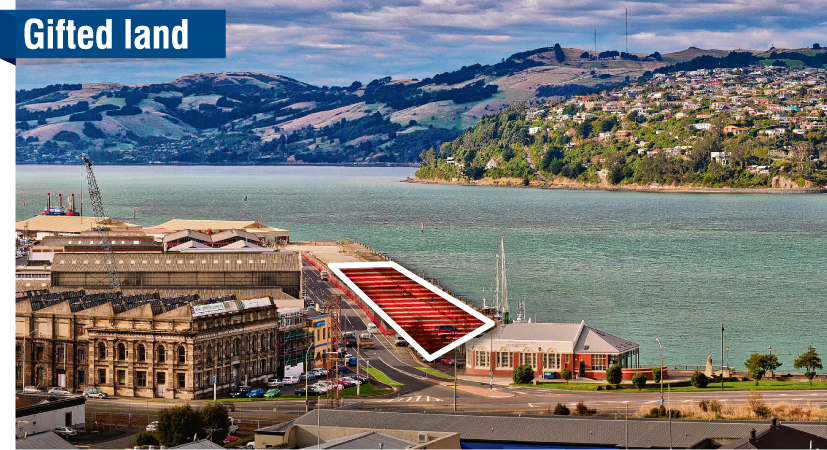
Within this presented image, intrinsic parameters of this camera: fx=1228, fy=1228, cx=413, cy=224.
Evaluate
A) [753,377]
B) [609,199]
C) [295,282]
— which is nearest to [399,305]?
[753,377]

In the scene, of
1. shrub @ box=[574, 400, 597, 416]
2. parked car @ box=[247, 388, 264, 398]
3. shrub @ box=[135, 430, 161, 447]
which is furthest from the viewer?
parked car @ box=[247, 388, 264, 398]

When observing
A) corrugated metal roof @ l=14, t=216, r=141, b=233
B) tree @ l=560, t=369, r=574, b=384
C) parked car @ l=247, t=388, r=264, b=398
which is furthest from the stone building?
corrugated metal roof @ l=14, t=216, r=141, b=233

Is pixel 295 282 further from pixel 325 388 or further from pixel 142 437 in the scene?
pixel 142 437

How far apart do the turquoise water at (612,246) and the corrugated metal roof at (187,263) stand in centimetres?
1166

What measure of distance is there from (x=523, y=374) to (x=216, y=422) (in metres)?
10.8

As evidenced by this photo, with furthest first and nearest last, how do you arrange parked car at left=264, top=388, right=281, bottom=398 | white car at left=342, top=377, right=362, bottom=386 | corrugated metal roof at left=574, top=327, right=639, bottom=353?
corrugated metal roof at left=574, top=327, right=639, bottom=353
white car at left=342, top=377, right=362, bottom=386
parked car at left=264, top=388, right=281, bottom=398

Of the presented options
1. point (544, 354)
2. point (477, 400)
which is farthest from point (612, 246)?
point (477, 400)

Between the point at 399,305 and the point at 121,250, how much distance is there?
4384cm

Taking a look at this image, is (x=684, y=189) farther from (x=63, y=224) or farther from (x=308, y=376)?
(x=308, y=376)

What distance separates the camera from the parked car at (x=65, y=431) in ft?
83.4

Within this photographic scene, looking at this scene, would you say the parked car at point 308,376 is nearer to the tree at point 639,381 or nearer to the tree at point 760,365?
the tree at point 639,381

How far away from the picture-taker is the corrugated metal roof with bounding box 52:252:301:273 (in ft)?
143

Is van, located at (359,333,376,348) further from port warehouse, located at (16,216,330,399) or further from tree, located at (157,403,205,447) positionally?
tree, located at (157,403,205,447)

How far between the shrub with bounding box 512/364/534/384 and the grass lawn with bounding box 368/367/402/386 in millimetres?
3162
